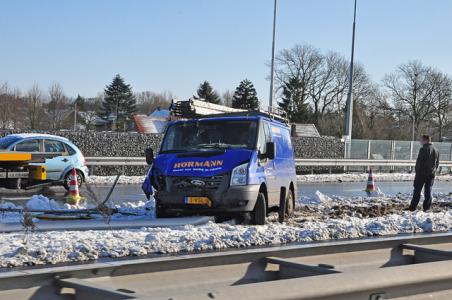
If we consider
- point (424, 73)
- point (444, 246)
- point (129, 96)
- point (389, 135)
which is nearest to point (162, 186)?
point (444, 246)

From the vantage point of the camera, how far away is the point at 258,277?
15.3ft

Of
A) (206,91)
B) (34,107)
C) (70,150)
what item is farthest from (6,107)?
(70,150)

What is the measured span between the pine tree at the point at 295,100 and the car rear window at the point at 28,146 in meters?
65.0

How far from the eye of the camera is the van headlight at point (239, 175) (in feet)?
35.0

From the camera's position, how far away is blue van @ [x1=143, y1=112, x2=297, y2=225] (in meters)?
10.7

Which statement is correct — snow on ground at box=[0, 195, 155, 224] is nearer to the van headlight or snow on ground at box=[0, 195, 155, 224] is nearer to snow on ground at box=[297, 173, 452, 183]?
the van headlight

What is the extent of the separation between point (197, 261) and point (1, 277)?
52.8 inches

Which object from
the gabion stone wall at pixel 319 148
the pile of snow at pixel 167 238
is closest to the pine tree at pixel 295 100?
the gabion stone wall at pixel 319 148

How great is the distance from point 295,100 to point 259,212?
7376 cm

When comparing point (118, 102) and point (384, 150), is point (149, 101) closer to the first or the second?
point (118, 102)

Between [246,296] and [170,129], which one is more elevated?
[170,129]

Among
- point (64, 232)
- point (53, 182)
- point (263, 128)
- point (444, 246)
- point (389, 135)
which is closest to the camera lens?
point (444, 246)

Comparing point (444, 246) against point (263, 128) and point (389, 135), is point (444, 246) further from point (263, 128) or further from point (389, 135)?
point (389, 135)

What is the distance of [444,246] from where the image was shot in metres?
6.13
